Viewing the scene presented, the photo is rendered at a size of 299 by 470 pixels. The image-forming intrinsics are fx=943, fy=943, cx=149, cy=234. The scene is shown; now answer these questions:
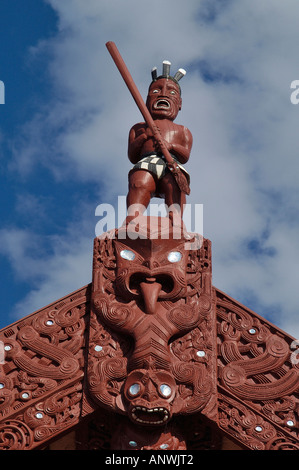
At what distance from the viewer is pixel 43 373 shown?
967 cm

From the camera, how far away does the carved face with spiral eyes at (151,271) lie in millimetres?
9977

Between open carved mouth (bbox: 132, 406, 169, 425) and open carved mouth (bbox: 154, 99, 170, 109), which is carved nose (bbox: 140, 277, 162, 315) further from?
open carved mouth (bbox: 154, 99, 170, 109)

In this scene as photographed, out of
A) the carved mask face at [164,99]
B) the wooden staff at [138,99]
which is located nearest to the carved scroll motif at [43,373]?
the wooden staff at [138,99]

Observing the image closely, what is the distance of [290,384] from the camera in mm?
9688

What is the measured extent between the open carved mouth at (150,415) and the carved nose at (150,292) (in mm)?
1136

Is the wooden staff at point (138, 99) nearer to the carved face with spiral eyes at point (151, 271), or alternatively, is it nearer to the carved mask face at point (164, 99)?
the carved mask face at point (164, 99)

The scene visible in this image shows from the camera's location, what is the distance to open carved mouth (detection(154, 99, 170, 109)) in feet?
39.1

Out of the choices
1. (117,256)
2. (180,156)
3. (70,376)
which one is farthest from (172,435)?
(180,156)

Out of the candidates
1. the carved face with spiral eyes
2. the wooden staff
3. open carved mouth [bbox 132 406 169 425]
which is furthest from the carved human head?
open carved mouth [bbox 132 406 169 425]

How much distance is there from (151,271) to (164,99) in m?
2.86

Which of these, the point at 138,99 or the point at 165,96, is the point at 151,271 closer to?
the point at 138,99
